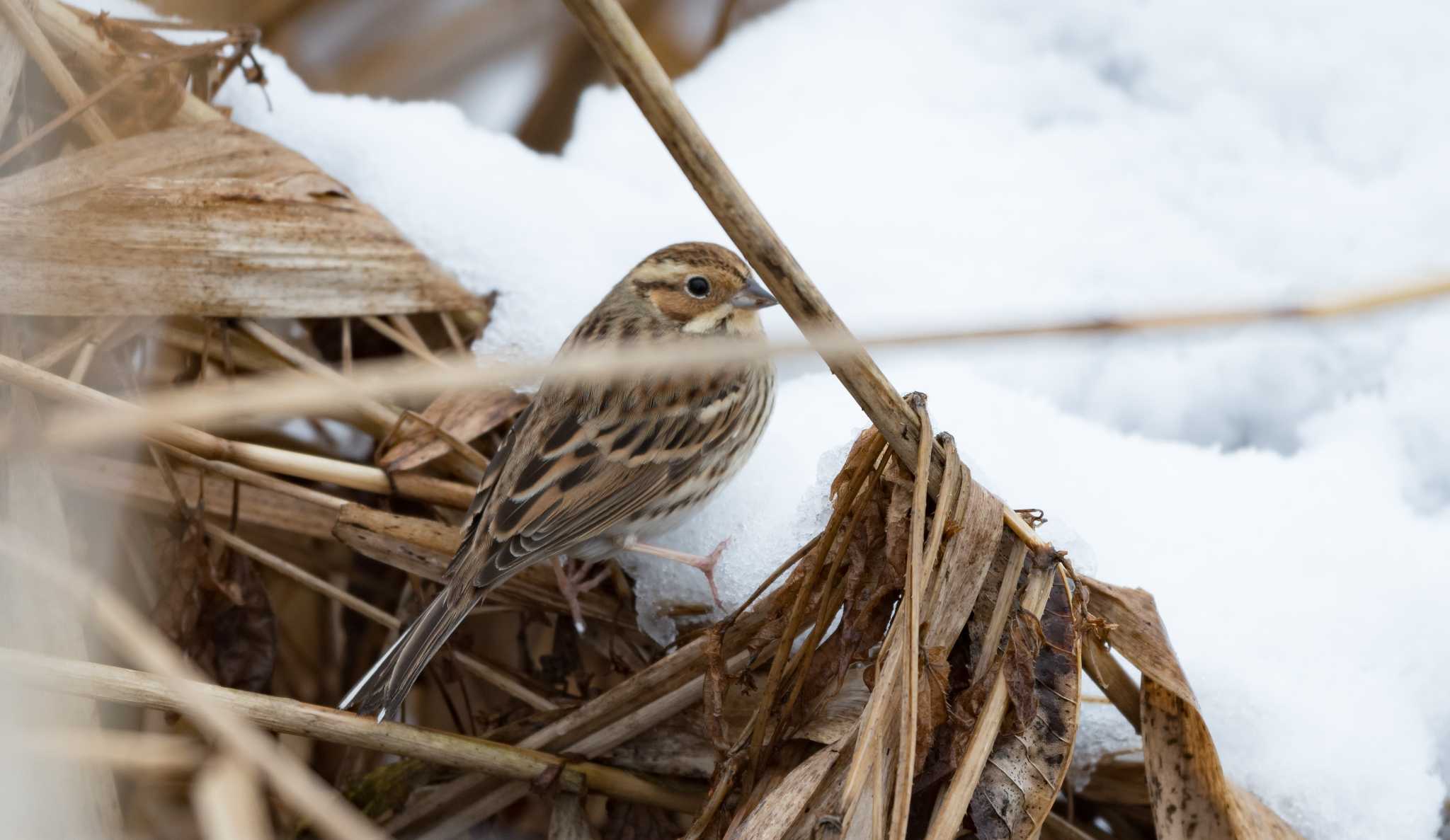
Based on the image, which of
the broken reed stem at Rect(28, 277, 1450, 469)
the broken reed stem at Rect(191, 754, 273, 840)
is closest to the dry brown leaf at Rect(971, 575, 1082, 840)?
the broken reed stem at Rect(28, 277, 1450, 469)

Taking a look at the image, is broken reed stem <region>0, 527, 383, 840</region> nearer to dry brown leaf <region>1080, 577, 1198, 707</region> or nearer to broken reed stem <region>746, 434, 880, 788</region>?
broken reed stem <region>746, 434, 880, 788</region>

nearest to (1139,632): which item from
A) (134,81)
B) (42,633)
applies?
(42,633)

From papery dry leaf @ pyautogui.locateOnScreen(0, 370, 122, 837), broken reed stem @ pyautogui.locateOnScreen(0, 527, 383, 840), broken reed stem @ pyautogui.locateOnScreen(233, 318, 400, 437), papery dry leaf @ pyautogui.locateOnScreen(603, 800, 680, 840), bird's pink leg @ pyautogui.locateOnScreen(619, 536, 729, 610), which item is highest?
bird's pink leg @ pyautogui.locateOnScreen(619, 536, 729, 610)

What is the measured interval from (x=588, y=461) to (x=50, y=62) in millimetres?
1648

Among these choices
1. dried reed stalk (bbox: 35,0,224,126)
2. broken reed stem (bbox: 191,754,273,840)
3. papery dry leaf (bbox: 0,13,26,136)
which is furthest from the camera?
dried reed stalk (bbox: 35,0,224,126)

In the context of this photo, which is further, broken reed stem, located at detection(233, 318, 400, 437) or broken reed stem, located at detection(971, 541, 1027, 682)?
broken reed stem, located at detection(233, 318, 400, 437)

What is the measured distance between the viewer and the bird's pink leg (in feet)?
8.96

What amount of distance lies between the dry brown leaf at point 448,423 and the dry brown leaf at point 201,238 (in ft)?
1.02

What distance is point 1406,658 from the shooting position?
8.60 feet

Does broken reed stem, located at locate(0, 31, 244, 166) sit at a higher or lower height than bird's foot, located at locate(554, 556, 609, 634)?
higher

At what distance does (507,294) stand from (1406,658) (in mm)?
2386

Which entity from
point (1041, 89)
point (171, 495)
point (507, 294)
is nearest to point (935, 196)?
point (1041, 89)

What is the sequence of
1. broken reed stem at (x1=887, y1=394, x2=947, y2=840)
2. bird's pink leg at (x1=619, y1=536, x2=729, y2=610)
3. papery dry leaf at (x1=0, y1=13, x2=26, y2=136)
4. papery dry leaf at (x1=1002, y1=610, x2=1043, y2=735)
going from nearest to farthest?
broken reed stem at (x1=887, y1=394, x2=947, y2=840)
papery dry leaf at (x1=1002, y1=610, x2=1043, y2=735)
bird's pink leg at (x1=619, y1=536, x2=729, y2=610)
papery dry leaf at (x1=0, y1=13, x2=26, y2=136)

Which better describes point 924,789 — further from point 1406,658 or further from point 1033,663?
point 1406,658
